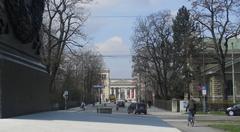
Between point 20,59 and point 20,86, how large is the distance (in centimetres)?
126

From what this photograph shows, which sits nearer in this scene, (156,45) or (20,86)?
(20,86)

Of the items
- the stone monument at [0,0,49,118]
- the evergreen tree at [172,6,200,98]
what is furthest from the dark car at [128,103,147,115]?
the stone monument at [0,0,49,118]

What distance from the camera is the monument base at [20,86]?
15.7 m

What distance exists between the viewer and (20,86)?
17.8m

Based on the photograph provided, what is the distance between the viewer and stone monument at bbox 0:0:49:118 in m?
16.1

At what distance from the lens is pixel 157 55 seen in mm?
95312

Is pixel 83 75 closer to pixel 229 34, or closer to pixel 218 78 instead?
pixel 218 78

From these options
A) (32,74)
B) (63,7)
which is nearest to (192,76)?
(63,7)

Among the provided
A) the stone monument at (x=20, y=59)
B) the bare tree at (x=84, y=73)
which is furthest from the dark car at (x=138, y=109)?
the stone monument at (x=20, y=59)

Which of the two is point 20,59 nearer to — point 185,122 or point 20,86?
point 20,86

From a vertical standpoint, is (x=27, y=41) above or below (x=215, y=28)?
below

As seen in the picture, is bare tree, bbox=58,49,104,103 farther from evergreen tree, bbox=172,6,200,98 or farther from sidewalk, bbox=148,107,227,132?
sidewalk, bbox=148,107,227,132

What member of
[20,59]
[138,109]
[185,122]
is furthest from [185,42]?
[20,59]

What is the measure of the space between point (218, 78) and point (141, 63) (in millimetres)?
13824
